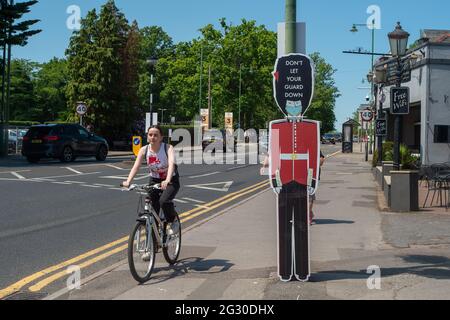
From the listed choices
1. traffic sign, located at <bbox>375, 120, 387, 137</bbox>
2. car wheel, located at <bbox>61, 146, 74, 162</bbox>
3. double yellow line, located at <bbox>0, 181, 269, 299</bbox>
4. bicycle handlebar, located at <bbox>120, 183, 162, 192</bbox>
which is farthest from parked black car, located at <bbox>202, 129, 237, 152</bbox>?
bicycle handlebar, located at <bbox>120, 183, 162, 192</bbox>

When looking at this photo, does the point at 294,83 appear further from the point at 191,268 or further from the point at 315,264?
the point at 191,268

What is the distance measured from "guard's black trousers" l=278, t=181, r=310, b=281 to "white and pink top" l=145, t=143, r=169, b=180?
152 cm

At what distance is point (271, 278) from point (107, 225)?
178 inches

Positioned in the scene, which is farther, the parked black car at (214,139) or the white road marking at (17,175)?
the parked black car at (214,139)

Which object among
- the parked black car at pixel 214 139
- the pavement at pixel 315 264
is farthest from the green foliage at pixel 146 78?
the pavement at pixel 315 264

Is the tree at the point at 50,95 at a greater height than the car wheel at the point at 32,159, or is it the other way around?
the tree at the point at 50,95

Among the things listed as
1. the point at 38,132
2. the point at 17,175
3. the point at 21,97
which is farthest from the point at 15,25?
the point at 21,97

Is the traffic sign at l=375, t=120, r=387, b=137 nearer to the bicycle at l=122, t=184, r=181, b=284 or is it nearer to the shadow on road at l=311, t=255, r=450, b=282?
the shadow on road at l=311, t=255, r=450, b=282

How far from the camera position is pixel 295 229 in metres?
6.29

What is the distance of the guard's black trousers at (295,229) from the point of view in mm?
6266

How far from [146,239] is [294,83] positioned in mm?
2398

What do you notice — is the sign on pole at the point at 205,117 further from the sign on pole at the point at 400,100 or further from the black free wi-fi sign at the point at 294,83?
the black free wi-fi sign at the point at 294,83

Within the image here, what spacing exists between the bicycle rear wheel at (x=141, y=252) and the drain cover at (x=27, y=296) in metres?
0.94

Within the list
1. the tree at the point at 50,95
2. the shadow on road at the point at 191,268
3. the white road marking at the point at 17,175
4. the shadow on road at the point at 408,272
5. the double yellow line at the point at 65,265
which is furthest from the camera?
the tree at the point at 50,95
